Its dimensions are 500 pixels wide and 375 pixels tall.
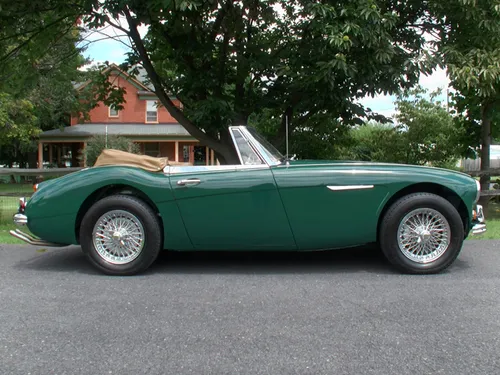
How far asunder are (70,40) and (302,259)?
9.23 m

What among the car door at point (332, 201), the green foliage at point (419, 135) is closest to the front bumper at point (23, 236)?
the car door at point (332, 201)

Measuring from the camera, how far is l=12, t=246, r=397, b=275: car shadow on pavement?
15.5ft

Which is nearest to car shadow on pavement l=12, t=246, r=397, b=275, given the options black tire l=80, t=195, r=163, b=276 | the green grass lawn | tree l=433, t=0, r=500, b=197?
black tire l=80, t=195, r=163, b=276

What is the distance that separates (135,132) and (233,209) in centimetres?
2561

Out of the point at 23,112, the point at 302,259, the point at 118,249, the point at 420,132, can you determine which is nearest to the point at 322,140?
the point at 420,132

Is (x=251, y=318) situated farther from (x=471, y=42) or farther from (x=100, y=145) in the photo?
(x=100, y=145)

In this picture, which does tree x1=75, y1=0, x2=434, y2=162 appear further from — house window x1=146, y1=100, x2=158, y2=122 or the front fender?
house window x1=146, y1=100, x2=158, y2=122

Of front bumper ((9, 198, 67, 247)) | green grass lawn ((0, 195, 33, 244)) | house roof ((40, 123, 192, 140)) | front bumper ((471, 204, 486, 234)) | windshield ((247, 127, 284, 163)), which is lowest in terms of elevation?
green grass lawn ((0, 195, 33, 244))

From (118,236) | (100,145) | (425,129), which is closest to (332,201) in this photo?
(118,236)

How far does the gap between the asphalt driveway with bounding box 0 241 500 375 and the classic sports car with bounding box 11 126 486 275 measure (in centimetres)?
30

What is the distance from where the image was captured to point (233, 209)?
4426 millimetres

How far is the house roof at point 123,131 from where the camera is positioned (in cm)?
2856

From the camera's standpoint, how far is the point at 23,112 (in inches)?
1003

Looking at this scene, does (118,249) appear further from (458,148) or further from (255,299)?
(458,148)
